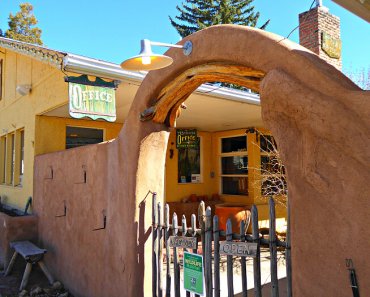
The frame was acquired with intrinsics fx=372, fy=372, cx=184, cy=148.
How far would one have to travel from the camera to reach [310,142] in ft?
8.20

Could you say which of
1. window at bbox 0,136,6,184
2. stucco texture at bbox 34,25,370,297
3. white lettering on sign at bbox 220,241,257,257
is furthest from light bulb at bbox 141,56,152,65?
window at bbox 0,136,6,184

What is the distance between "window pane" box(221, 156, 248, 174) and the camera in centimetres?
1144

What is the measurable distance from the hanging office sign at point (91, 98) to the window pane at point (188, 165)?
593 centimetres

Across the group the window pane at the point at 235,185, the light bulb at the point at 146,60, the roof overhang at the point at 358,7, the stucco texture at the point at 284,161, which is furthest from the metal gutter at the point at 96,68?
the window pane at the point at 235,185

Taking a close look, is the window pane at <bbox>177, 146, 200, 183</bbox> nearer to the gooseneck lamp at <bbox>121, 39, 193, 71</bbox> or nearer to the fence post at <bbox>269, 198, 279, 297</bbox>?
the gooseneck lamp at <bbox>121, 39, 193, 71</bbox>

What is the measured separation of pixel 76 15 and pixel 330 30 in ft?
39.7

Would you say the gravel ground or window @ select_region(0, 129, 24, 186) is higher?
window @ select_region(0, 129, 24, 186)

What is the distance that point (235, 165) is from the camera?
11.8 meters

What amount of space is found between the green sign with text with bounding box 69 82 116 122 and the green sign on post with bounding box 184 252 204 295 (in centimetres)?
292

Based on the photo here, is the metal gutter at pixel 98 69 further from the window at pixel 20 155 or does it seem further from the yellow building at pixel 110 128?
the window at pixel 20 155

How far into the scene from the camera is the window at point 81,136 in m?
8.97

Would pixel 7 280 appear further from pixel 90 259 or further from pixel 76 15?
pixel 76 15

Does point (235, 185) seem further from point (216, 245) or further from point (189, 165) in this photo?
point (216, 245)

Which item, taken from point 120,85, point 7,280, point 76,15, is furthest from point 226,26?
point 76,15
